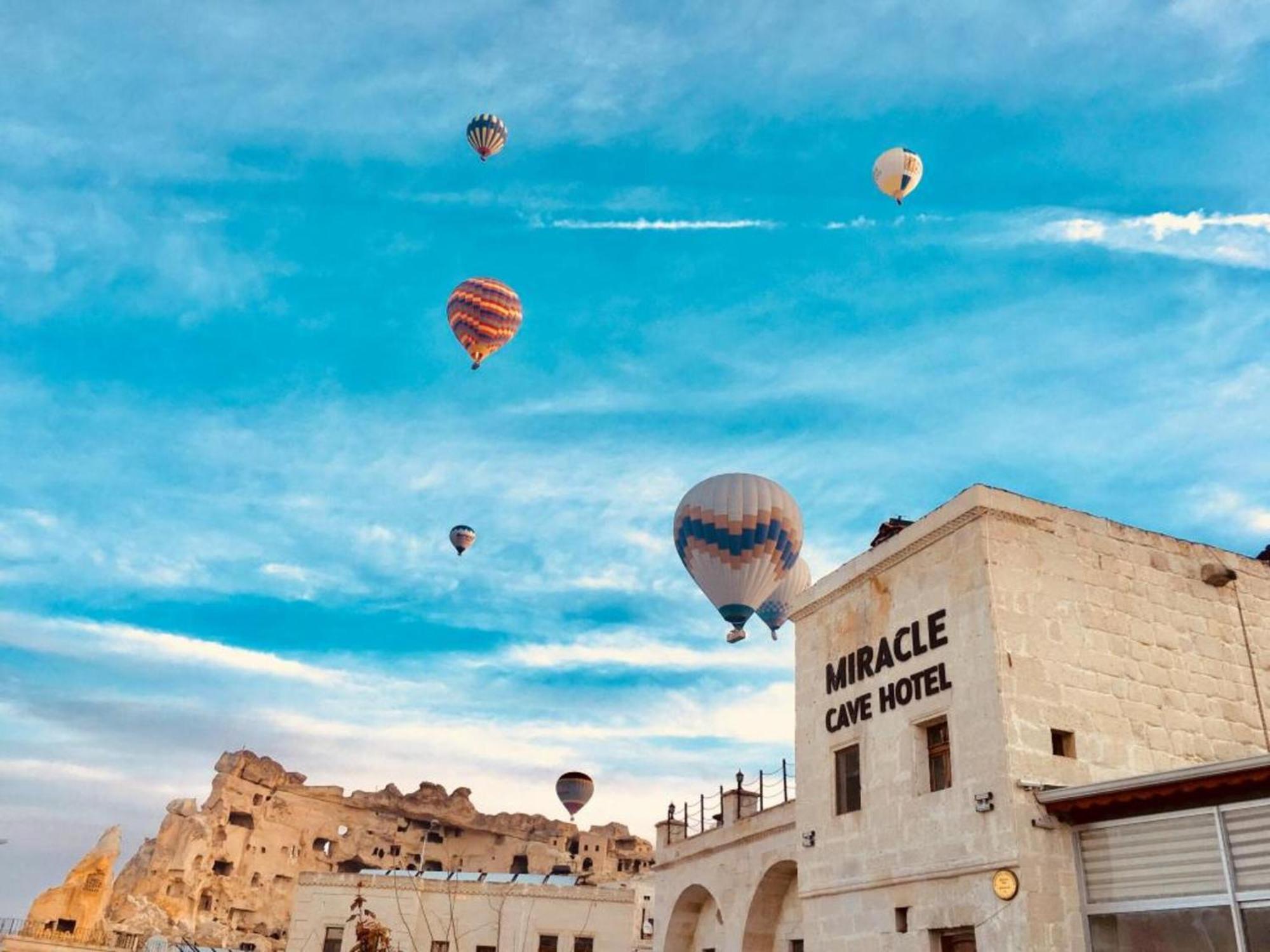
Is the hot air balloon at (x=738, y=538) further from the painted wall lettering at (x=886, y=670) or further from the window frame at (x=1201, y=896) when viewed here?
the window frame at (x=1201, y=896)

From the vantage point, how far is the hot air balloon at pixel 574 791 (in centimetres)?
5909

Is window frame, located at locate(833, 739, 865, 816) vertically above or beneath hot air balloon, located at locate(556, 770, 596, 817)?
beneath

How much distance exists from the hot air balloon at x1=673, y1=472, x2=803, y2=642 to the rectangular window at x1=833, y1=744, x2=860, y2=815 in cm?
1139

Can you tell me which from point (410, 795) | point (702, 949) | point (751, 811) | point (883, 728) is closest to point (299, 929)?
point (702, 949)

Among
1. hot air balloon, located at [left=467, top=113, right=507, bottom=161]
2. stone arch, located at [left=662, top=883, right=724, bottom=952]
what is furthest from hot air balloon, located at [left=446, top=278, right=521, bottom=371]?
stone arch, located at [left=662, top=883, right=724, bottom=952]

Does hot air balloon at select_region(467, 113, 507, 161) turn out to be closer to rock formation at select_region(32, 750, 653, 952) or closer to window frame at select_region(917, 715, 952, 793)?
window frame at select_region(917, 715, 952, 793)

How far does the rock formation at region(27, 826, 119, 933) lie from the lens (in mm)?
65000

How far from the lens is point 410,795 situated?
286ft

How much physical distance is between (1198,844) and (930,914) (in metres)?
4.15

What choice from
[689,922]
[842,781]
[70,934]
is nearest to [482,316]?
[689,922]

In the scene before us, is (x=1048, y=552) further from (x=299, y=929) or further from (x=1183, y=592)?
(x=299, y=929)

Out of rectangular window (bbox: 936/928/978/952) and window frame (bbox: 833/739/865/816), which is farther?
window frame (bbox: 833/739/865/816)

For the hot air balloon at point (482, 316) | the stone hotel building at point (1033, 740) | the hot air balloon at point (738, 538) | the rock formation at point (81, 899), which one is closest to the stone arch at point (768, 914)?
the stone hotel building at point (1033, 740)

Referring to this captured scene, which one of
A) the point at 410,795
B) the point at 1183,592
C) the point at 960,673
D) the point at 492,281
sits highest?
the point at 492,281
